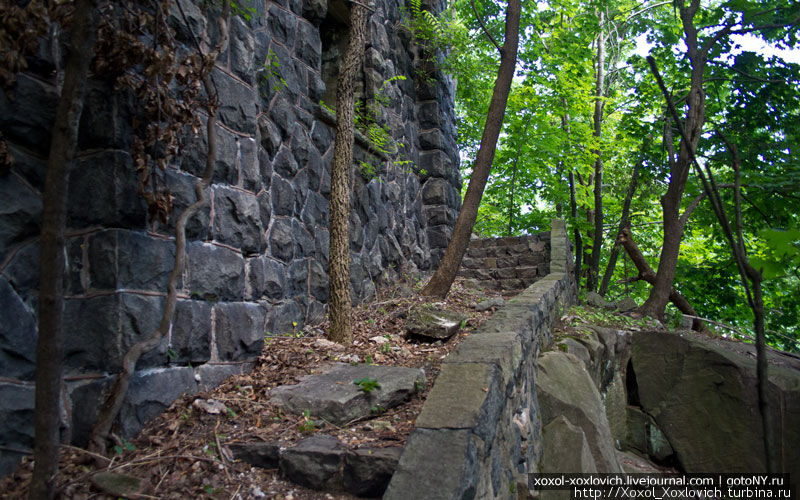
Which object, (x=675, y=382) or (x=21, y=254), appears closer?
(x=21, y=254)

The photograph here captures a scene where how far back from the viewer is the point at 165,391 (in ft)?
7.92

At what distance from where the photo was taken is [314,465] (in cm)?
218

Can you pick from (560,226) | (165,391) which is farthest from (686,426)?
(165,391)

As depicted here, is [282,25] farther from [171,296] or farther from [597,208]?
[597,208]

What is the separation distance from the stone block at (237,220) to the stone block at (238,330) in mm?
376

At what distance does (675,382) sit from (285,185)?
4.96 m

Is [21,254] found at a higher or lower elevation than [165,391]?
higher

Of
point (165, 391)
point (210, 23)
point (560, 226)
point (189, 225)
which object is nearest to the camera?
point (165, 391)

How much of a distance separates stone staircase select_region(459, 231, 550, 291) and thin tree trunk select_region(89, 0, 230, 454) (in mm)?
6197

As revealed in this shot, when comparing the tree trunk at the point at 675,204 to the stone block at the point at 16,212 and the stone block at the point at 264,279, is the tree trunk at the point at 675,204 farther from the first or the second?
the stone block at the point at 16,212

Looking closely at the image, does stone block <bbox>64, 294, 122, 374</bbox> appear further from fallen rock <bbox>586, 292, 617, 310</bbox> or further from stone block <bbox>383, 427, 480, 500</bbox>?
fallen rock <bbox>586, 292, 617, 310</bbox>

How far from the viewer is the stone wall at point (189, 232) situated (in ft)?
6.89

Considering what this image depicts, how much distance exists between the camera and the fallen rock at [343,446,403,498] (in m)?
2.09

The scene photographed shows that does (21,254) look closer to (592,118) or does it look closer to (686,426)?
(686,426)
